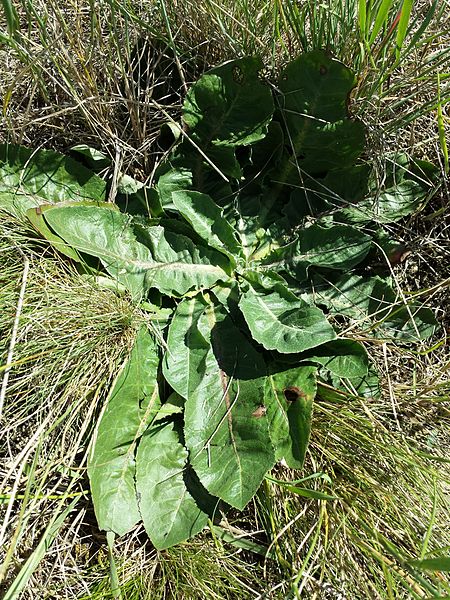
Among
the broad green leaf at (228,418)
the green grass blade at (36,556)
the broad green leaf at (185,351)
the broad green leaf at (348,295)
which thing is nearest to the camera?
the green grass blade at (36,556)

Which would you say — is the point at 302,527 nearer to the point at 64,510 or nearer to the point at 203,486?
the point at 203,486

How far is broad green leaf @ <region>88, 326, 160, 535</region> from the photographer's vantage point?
1514mm

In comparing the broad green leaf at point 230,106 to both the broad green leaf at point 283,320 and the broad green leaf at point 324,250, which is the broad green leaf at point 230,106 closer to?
the broad green leaf at point 324,250

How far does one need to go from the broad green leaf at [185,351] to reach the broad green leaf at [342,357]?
0.98 feet

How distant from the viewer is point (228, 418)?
5.23 feet

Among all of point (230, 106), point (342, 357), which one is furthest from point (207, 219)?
point (342, 357)

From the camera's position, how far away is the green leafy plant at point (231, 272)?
5.07 feet

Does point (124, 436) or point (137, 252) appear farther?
point (137, 252)

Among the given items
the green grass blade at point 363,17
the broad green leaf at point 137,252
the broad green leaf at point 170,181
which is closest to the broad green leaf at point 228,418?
the broad green leaf at point 137,252

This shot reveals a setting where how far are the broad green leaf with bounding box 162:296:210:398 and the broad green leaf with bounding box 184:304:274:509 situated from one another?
17mm

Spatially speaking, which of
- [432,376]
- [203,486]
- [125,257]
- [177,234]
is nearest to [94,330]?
[125,257]

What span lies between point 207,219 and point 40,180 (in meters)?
0.50

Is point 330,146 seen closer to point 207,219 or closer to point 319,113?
point 319,113

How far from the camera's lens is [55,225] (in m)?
1.57
